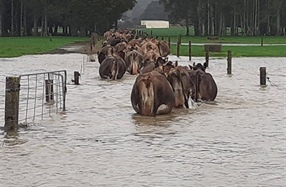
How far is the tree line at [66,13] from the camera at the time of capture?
296ft

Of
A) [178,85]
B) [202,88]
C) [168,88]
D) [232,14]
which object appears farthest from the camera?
[232,14]

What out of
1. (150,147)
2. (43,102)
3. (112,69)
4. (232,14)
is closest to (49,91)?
(43,102)

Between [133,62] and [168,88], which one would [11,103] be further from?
[133,62]

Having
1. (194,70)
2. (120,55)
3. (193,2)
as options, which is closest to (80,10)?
(193,2)

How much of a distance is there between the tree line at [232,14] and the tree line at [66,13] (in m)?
12.8

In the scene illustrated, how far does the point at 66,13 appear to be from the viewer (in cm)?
9550

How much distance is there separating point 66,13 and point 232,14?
1022 inches

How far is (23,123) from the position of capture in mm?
14883

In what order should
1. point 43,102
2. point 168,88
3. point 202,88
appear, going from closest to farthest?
point 168,88, point 43,102, point 202,88

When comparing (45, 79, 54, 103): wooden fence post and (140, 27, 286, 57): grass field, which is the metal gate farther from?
(140, 27, 286, 57): grass field

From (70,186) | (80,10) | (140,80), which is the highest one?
(80,10)

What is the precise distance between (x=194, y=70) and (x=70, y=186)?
11.3 metres

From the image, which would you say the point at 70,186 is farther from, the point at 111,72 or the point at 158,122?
the point at 111,72

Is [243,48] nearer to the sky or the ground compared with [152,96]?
nearer to the sky
